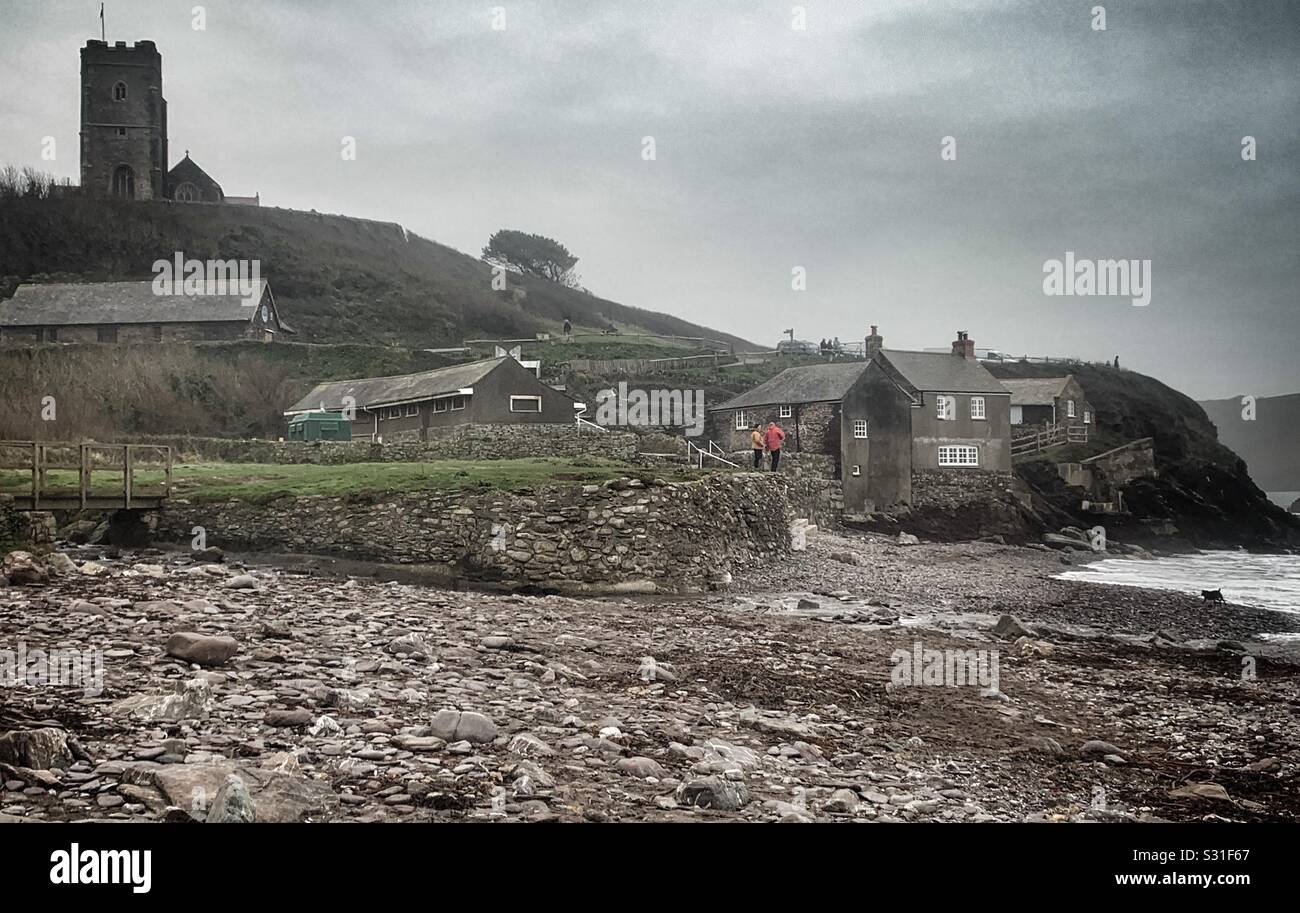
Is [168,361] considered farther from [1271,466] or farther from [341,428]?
[1271,466]

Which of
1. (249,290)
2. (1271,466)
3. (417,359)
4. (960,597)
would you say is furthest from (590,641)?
(1271,466)

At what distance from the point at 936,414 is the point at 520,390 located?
30427 mm

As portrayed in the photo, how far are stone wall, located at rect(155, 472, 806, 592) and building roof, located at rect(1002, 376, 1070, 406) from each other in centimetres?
6240

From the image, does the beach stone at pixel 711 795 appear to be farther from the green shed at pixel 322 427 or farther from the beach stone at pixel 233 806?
the green shed at pixel 322 427

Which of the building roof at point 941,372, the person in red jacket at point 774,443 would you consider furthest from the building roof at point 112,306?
the person in red jacket at point 774,443

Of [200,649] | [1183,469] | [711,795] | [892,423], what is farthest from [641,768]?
[1183,469]

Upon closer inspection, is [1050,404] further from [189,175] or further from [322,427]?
[189,175]

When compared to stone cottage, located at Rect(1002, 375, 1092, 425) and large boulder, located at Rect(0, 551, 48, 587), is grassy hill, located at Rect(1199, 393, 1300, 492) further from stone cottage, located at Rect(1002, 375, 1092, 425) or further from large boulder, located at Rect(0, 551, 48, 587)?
large boulder, located at Rect(0, 551, 48, 587)

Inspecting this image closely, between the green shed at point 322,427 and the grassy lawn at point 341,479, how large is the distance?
17292 mm

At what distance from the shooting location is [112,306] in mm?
73812

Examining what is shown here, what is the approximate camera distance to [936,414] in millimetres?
63469

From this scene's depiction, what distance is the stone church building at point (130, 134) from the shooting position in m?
68.4

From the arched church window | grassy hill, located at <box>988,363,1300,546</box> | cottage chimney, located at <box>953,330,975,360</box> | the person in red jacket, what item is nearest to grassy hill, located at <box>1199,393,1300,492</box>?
grassy hill, located at <box>988,363,1300,546</box>
